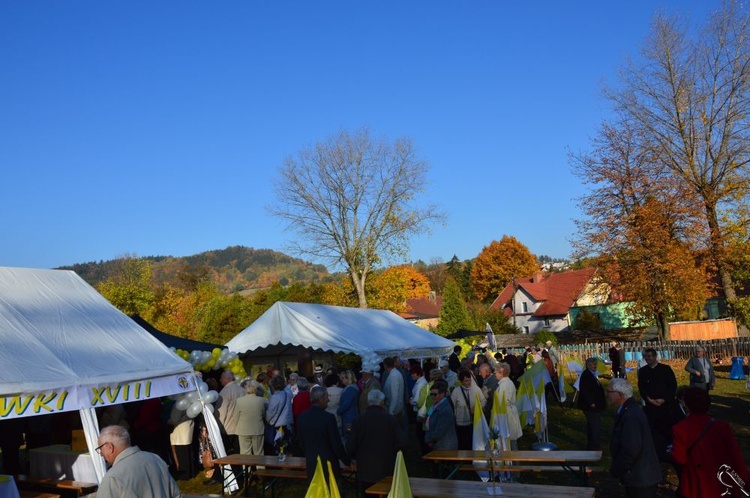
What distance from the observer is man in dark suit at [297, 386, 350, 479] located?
642cm

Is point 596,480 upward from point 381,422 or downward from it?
downward

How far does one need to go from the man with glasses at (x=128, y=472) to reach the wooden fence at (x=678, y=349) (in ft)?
76.9

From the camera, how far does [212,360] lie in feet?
42.8

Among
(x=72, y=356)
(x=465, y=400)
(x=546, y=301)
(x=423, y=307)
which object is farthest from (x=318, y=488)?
(x=423, y=307)

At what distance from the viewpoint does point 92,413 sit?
780 cm

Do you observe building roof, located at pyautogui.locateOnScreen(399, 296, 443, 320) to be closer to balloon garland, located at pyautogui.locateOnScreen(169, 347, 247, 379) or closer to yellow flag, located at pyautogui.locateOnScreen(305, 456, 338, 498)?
balloon garland, located at pyautogui.locateOnScreen(169, 347, 247, 379)

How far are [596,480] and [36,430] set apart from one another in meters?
8.83

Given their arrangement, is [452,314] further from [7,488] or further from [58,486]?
[7,488]

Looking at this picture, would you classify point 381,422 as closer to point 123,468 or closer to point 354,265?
point 123,468

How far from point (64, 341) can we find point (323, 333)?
833 cm

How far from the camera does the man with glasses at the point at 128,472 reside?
3848 millimetres

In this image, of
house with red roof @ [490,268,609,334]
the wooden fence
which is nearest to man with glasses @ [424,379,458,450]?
the wooden fence

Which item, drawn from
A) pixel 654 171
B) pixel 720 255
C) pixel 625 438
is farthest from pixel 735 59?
pixel 625 438

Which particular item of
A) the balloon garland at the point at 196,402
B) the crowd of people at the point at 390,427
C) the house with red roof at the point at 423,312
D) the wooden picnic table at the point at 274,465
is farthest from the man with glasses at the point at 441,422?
the house with red roof at the point at 423,312
